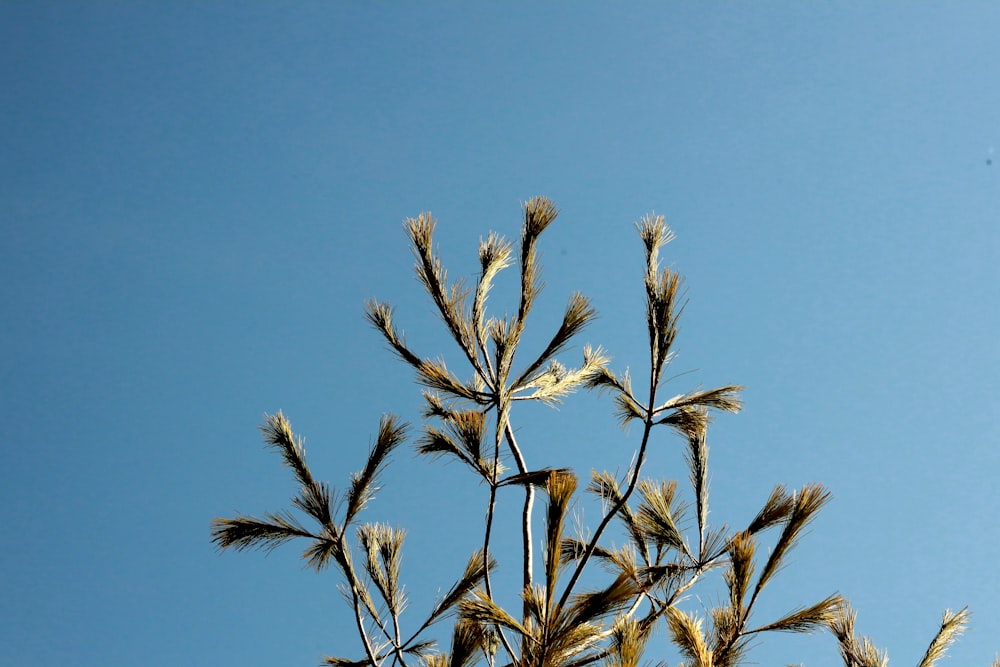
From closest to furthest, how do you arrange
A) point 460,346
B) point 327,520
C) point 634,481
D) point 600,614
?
point 600,614 < point 634,481 < point 460,346 < point 327,520

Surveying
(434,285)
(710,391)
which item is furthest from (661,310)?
(434,285)

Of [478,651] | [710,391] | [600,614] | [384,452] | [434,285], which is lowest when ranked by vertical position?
[600,614]

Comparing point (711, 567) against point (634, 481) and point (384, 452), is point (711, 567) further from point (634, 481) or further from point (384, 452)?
point (384, 452)

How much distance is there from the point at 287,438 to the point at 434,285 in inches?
43.6

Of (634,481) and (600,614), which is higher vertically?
(634,481)

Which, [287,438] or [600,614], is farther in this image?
[287,438]

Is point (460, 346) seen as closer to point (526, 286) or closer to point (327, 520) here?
point (526, 286)

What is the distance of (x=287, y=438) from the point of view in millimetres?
4676

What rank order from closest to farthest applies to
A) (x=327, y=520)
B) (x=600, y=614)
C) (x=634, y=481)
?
(x=600, y=614) → (x=634, y=481) → (x=327, y=520)

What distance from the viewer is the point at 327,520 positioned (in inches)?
175

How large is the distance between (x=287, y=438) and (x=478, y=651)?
4.57 feet

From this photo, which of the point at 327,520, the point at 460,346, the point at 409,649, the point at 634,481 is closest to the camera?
the point at 634,481

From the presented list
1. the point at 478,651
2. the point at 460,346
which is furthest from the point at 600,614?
the point at 460,346

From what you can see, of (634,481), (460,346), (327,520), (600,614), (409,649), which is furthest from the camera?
(409,649)
